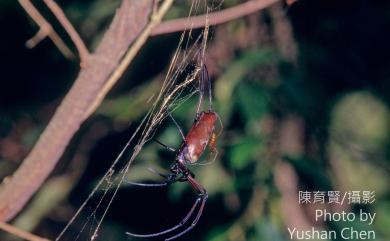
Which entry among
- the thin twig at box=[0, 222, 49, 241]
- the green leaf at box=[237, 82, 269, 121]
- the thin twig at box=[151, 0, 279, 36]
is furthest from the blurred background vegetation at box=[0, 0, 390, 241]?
the thin twig at box=[0, 222, 49, 241]

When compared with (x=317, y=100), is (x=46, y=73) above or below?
above

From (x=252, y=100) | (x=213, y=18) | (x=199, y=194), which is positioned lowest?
(x=199, y=194)

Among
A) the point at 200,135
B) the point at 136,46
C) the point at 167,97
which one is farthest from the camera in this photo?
the point at 167,97

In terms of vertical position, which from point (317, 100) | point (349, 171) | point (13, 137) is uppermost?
point (13, 137)

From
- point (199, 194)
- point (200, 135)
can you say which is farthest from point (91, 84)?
point (199, 194)

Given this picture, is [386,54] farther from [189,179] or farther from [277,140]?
[189,179]

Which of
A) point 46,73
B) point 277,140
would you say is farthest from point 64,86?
point 277,140

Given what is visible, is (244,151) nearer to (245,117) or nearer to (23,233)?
(245,117)
